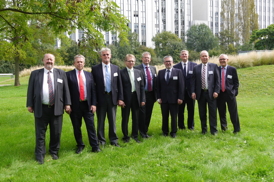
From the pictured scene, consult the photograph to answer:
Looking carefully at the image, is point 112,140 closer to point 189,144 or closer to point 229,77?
point 189,144

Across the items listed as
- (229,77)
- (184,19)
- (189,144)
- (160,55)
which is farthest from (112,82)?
(184,19)

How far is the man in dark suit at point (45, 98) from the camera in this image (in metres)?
4.88

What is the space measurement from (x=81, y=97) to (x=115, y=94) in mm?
767

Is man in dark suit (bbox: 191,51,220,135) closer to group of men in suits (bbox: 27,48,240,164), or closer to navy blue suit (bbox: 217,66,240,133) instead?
group of men in suits (bbox: 27,48,240,164)

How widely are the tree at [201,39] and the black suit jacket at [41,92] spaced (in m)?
50.1

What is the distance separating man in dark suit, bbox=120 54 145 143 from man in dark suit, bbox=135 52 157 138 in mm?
306

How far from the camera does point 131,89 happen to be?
19.6ft

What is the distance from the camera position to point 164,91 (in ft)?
21.3

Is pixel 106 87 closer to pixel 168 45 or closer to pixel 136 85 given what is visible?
pixel 136 85

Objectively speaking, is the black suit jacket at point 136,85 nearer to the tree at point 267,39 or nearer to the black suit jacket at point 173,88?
the black suit jacket at point 173,88

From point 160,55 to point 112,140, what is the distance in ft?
Result: 131

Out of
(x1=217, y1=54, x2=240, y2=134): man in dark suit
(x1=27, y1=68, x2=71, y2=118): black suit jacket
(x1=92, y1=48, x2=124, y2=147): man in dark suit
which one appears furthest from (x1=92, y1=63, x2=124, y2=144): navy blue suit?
(x1=217, y1=54, x2=240, y2=134): man in dark suit

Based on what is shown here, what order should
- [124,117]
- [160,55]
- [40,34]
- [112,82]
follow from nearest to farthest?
1. [112,82]
2. [124,117]
3. [40,34]
4. [160,55]

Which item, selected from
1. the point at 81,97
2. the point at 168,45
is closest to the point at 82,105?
the point at 81,97
